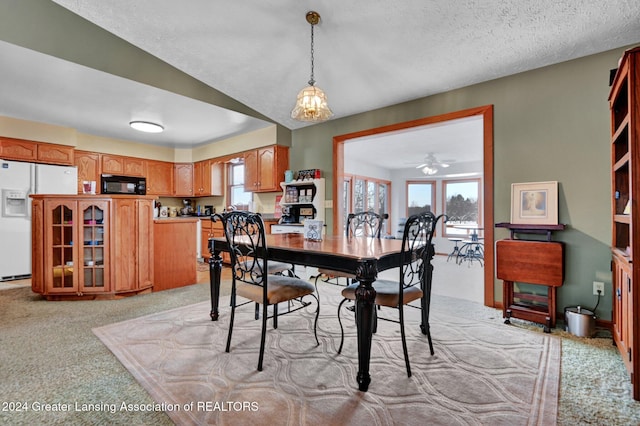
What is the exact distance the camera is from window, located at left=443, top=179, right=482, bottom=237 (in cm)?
794

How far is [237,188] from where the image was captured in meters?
6.48

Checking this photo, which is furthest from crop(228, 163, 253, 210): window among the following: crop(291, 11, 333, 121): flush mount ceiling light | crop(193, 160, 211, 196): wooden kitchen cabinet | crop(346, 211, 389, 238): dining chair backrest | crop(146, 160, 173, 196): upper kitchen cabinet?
crop(291, 11, 333, 121): flush mount ceiling light

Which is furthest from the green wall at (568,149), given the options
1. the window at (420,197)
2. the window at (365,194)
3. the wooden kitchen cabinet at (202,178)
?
the window at (420,197)

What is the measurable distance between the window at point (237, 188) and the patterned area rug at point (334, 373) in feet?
12.3

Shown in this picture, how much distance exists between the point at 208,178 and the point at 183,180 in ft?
2.23

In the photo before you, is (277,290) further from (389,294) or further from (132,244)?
(132,244)

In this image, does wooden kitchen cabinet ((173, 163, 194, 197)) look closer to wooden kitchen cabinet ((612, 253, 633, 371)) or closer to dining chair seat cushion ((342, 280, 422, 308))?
dining chair seat cushion ((342, 280, 422, 308))

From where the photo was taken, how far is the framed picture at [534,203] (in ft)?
9.14

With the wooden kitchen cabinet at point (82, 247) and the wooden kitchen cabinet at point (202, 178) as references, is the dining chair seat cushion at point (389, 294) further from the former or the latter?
the wooden kitchen cabinet at point (202, 178)

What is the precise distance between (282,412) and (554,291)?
2.47m

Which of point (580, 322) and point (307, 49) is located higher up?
point (307, 49)

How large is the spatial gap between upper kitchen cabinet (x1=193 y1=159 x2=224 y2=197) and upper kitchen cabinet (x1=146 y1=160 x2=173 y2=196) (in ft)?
1.64

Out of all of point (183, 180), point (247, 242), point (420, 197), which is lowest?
point (247, 242)

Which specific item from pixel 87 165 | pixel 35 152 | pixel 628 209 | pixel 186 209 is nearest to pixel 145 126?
pixel 87 165
